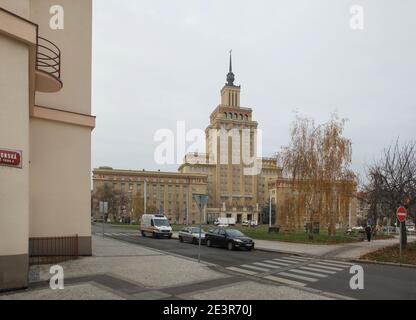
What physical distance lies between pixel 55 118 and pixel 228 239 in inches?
510

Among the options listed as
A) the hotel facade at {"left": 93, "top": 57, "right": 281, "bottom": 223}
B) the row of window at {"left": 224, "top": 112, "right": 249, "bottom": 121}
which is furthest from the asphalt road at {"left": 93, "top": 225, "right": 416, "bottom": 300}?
the row of window at {"left": 224, "top": 112, "right": 249, "bottom": 121}

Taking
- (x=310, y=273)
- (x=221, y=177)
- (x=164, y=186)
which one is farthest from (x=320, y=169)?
(x=221, y=177)

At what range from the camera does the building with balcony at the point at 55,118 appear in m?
9.68

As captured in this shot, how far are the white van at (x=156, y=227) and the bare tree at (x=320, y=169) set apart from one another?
1227cm

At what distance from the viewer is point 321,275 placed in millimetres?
13562

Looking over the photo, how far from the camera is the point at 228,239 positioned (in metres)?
23.9

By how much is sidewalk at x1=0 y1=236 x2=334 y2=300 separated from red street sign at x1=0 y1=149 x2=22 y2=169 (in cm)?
301

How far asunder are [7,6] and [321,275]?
1275 centimetres

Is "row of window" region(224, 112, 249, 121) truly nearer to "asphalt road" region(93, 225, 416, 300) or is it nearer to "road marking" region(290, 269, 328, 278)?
"asphalt road" region(93, 225, 416, 300)

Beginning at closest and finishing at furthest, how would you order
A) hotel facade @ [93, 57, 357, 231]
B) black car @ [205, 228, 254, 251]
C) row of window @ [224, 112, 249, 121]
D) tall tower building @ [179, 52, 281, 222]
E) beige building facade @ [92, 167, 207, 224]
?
black car @ [205, 228, 254, 251] < beige building facade @ [92, 167, 207, 224] < hotel facade @ [93, 57, 357, 231] < tall tower building @ [179, 52, 281, 222] < row of window @ [224, 112, 249, 121]

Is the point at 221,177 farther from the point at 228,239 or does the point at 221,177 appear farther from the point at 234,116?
the point at 228,239

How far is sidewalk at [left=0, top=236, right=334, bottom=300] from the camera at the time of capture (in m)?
8.99

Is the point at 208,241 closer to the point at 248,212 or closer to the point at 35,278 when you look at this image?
the point at 35,278
